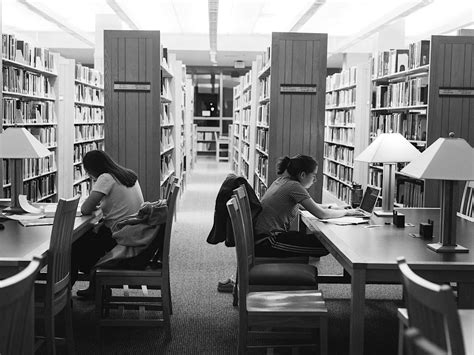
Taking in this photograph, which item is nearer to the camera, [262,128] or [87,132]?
[262,128]

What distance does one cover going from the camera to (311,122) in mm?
6695

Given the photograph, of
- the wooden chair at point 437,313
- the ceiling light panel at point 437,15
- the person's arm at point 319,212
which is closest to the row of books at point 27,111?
the person's arm at point 319,212

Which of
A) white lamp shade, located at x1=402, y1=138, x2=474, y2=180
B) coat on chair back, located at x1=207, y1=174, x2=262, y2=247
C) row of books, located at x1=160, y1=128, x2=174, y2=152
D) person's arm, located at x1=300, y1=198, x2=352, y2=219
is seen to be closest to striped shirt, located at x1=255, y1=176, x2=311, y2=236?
person's arm, located at x1=300, y1=198, x2=352, y2=219

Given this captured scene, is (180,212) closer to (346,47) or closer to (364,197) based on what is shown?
(364,197)

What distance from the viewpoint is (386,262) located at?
10.1ft

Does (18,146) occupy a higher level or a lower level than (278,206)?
higher

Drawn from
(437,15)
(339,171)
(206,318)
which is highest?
(437,15)

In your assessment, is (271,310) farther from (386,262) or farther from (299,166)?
(299,166)

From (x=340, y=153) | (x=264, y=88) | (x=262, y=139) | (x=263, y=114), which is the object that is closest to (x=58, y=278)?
(x=263, y=114)

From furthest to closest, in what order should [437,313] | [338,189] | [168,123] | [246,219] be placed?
1. [338,189]
2. [168,123]
3. [246,219]
4. [437,313]

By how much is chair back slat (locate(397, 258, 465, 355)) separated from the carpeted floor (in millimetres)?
2153

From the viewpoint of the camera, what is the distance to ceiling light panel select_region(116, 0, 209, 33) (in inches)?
483

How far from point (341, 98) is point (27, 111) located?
17.7ft

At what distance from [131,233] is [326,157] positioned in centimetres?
876
